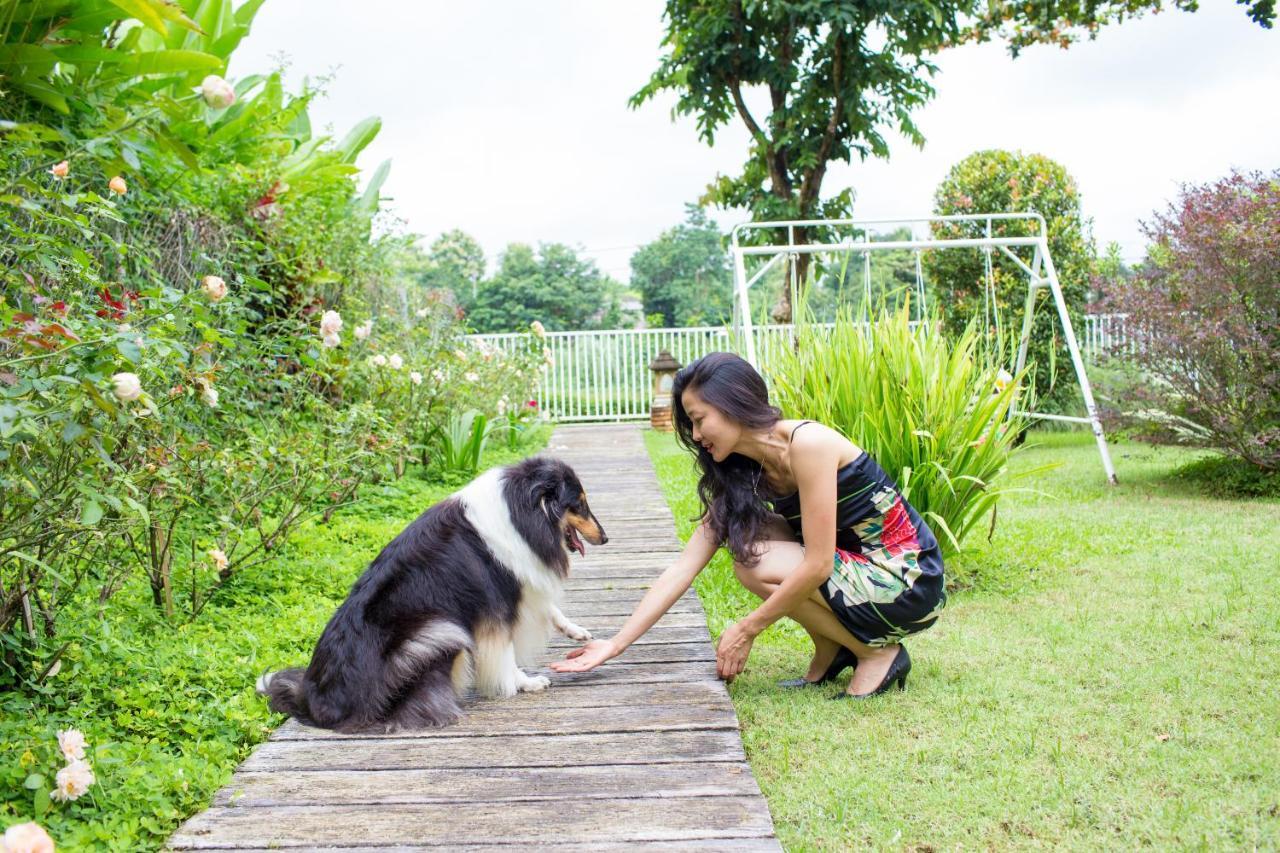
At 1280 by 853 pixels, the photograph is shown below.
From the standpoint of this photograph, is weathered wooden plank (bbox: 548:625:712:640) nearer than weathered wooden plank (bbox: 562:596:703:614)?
Yes

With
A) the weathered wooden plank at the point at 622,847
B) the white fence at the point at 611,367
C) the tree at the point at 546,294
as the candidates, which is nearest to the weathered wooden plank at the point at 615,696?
the weathered wooden plank at the point at 622,847

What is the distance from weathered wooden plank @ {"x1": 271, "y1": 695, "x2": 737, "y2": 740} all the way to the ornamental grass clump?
186cm

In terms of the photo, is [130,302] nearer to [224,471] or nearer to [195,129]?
[224,471]

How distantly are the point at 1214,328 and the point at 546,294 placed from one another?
2463 cm

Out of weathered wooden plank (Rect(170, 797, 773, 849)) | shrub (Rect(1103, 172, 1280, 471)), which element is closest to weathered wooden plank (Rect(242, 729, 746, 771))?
weathered wooden plank (Rect(170, 797, 773, 849))

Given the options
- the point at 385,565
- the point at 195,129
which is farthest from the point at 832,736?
the point at 195,129

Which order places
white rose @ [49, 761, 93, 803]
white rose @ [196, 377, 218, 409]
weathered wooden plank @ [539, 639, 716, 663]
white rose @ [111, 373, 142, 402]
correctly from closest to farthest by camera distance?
white rose @ [111, 373, 142, 402] → white rose @ [49, 761, 93, 803] → white rose @ [196, 377, 218, 409] → weathered wooden plank @ [539, 639, 716, 663]

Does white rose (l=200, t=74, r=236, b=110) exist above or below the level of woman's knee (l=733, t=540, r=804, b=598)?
above

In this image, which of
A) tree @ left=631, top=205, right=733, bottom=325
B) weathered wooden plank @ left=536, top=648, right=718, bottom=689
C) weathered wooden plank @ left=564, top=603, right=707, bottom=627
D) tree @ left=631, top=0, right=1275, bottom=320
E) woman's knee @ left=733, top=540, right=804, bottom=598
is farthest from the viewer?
tree @ left=631, top=205, right=733, bottom=325

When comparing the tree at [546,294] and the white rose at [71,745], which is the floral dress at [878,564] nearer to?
the white rose at [71,745]

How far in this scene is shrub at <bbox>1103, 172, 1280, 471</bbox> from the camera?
6.35 meters

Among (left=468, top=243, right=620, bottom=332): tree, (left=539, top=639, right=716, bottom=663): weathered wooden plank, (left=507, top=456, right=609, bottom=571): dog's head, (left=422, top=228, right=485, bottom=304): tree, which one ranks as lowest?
(left=539, top=639, right=716, bottom=663): weathered wooden plank

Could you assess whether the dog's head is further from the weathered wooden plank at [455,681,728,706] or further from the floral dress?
the floral dress

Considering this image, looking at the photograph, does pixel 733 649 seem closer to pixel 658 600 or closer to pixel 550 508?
pixel 658 600
